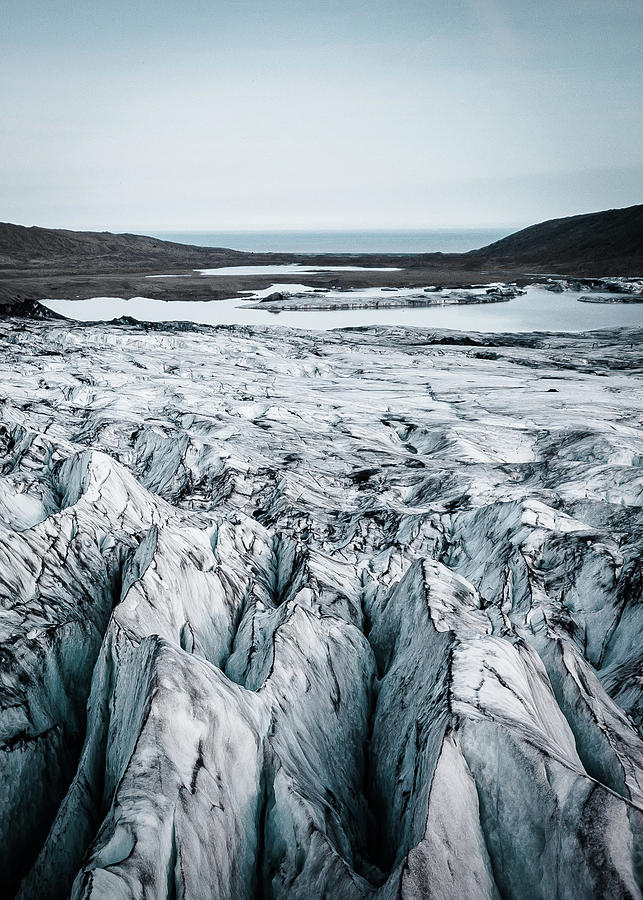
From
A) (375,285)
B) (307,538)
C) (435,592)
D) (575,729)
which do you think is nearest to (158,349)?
(307,538)

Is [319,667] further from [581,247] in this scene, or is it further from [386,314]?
[581,247]

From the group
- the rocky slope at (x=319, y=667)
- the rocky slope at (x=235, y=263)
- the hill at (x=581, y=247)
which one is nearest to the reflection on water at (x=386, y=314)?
the rocky slope at (x=235, y=263)

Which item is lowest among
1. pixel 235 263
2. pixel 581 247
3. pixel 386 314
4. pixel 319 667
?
pixel 319 667

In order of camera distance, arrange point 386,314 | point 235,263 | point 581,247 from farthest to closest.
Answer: point 235,263, point 581,247, point 386,314

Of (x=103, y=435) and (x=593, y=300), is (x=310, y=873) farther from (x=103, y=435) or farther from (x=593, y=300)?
(x=593, y=300)

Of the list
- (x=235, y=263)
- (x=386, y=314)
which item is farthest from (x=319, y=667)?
(x=235, y=263)

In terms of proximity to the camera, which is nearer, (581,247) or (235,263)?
(581,247)

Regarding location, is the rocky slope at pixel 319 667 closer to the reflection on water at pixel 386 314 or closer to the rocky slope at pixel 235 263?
the reflection on water at pixel 386 314
